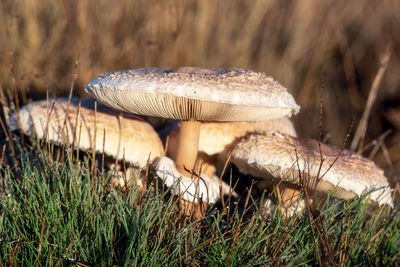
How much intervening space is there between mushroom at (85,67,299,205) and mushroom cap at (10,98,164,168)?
0.81 ft

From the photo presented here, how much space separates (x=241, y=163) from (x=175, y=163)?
451 mm

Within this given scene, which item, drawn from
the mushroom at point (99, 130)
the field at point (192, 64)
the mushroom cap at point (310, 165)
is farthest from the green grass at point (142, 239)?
the mushroom at point (99, 130)

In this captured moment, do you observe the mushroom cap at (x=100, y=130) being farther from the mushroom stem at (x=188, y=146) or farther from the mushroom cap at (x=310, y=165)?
the mushroom cap at (x=310, y=165)

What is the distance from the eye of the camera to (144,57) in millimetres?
4449

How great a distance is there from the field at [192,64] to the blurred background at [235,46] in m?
0.02

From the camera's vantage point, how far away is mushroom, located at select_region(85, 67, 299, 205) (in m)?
1.77

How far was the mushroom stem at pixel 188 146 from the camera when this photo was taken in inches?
90.9

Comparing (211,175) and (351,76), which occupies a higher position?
(351,76)

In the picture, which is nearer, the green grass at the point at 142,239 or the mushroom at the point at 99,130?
the green grass at the point at 142,239

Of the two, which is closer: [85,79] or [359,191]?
[359,191]

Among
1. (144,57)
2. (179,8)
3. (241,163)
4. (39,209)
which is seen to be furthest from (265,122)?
(179,8)

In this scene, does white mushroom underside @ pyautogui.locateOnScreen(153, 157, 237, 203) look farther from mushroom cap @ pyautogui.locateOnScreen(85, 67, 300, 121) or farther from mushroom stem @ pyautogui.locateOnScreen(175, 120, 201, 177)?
mushroom cap @ pyautogui.locateOnScreen(85, 67, 300, 121)

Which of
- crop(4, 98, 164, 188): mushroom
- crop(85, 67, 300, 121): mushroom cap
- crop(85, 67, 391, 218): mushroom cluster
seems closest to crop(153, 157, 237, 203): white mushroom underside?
crop(85, 67, 391, 218): mushroom cluster

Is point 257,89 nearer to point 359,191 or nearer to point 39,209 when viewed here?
point 359,191
